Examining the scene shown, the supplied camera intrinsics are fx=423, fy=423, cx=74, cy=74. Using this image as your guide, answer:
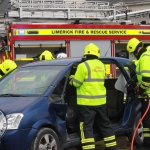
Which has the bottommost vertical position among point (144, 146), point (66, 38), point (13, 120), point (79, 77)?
point (144, 146)

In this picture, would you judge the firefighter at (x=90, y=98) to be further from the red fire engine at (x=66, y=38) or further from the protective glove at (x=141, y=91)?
the red fire engine at (x=66, y=38)

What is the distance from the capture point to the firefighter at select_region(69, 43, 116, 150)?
18.3 feet

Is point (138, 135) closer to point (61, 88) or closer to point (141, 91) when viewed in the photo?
point (141, 91)

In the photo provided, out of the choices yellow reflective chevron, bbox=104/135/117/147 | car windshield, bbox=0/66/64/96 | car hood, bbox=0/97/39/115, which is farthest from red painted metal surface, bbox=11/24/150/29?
yellow reflective chevron, bbox=104/135/117/147

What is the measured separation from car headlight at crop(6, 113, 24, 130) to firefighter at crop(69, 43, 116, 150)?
999 millimetres

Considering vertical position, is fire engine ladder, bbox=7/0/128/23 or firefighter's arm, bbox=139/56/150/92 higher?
fire engine ladder, bbox=7/0/128/23

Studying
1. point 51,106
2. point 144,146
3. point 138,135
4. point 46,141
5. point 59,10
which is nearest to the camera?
point 46,141

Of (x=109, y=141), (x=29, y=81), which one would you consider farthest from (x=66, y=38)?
(x=109, y=141)

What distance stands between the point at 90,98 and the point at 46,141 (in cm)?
87

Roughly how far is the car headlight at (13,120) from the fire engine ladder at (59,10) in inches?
233

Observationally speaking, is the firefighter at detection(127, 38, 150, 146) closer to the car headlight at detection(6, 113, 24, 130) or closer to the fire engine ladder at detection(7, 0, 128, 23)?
the car headlight at detection(6, 113, 24, 130)

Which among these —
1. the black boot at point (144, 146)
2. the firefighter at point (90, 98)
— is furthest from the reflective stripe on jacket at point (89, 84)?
the black boot at point (144, 146)

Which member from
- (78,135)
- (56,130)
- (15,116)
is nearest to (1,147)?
(15,116)

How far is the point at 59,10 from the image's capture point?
11109 mm
